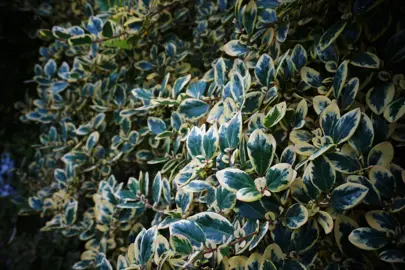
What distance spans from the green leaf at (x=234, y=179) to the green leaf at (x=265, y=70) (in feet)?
0.87

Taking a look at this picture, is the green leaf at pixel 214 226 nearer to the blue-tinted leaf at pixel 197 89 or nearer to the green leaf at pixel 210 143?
the green leaf at pixel 210 143

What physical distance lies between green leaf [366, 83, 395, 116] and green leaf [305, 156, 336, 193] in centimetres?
16

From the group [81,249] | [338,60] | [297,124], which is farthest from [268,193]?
[81,249]

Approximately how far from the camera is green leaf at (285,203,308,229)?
0.63 m

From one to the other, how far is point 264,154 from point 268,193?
8 centimetres

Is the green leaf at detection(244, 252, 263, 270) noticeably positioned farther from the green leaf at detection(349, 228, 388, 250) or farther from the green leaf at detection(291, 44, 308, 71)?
the green leaf at detection(291, 44, 308, 71)

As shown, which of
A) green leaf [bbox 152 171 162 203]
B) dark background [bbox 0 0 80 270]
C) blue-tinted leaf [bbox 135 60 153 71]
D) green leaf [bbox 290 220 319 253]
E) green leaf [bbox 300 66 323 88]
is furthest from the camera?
dark background [bbox 0 0 80 270]

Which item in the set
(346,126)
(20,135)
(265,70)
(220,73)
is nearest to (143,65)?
(220,73)

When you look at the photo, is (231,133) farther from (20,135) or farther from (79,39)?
(20,135)

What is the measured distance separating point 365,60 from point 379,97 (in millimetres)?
88

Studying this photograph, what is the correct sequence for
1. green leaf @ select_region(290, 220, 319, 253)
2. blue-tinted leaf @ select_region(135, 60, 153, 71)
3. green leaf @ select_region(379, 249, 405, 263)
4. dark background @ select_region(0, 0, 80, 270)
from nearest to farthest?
1. green leaf @ select_region(379, 249, 405, 263)
2. green leaf @ select_region(290, 220, 319, 253)
3. blue-tinted leaf @ select_region(135, 60, 153, 71)
4. dark background @ select_region(0, 0, 80, 270)

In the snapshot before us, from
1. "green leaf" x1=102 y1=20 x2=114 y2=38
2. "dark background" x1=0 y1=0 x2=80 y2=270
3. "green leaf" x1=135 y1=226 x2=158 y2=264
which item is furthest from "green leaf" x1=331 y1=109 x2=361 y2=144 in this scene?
"dark background" x1=0 y1=0 x2=80 y2=270

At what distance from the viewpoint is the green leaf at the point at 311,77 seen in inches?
31.7

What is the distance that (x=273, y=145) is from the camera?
674mm
